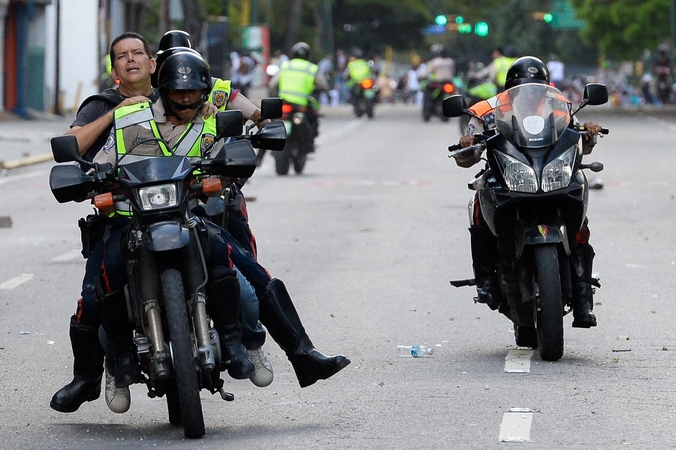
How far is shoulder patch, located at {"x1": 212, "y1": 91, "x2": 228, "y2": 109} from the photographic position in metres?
7.60

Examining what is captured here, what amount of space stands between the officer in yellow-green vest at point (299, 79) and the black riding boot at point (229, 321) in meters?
15.1

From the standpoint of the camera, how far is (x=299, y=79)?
21250 millimetres

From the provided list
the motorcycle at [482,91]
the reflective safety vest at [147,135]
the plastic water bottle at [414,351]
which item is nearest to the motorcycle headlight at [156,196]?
the reflective safety vest at [147,135]

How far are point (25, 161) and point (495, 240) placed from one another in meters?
17.6

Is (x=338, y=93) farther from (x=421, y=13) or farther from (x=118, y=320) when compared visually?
(x=118, y=320)

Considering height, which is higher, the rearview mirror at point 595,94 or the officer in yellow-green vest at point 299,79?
the officer in yellow-green vest at point 299,79

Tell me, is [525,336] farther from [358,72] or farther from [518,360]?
[358,72]

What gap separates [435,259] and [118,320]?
21.7 feet

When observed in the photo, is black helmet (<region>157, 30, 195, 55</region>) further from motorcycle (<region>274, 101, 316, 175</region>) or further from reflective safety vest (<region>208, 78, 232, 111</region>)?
motorcycle (<region>274, 101, 316, 175</region>)

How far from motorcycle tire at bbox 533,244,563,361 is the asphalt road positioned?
17cm

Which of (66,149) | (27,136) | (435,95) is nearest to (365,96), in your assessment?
(435,95)

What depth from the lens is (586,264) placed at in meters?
7.86

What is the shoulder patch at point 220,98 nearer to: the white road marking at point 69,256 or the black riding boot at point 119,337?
the black riding boot at point 119,337

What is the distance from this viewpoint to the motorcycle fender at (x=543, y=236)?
753cm
